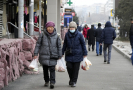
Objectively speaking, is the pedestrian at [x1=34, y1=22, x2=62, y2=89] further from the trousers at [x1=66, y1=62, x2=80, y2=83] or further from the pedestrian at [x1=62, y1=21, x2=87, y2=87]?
the trousers at [x1=66, y1=62, x2=80, y2=83]

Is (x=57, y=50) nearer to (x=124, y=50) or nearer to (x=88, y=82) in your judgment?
(x=88, y=82)

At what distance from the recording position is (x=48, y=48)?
25.1 feet

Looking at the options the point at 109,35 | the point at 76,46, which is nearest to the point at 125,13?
the point at 109,35

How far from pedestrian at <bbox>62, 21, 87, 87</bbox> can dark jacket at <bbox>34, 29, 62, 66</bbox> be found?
358 millimetres

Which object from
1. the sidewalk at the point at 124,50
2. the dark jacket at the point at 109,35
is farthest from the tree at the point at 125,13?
the dark jacket at the point at 109,35

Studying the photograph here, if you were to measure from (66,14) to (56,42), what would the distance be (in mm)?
34033

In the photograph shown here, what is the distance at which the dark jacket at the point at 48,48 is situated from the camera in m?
7.62

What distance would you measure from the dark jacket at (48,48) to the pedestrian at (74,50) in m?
0.36

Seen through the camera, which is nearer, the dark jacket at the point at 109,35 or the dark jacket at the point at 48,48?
the dark jacket at the point at 48,48

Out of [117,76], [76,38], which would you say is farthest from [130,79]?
[76,38]

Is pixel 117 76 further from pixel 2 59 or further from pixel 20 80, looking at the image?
pixel 2 59

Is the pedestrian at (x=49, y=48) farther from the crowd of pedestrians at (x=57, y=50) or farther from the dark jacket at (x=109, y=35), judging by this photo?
the dark jacket at (x=109, y=35)

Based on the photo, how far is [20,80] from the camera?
9.08 metres

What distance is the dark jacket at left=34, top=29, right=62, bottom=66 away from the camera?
7617mm
